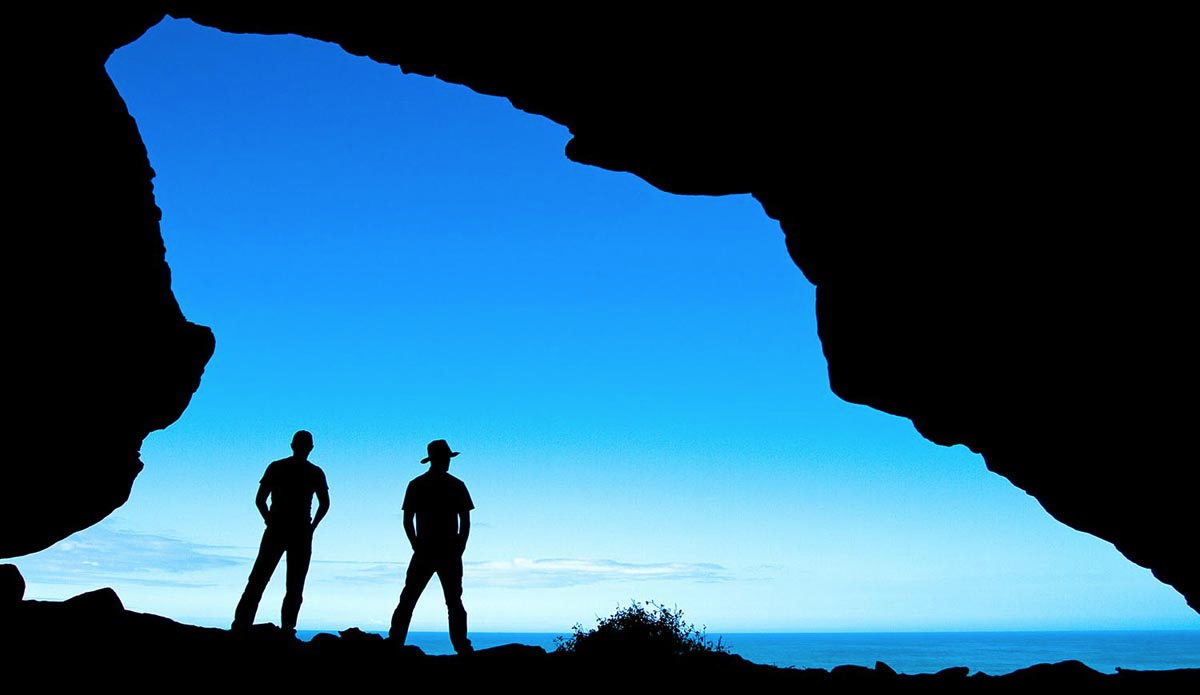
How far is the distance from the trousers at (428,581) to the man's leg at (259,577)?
147cm

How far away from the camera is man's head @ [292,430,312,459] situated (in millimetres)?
8617

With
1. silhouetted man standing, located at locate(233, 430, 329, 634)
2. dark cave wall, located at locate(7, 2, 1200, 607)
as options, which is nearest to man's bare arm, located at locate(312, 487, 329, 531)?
silhouetted man standing, located at locate(233, 430, 329, 634)

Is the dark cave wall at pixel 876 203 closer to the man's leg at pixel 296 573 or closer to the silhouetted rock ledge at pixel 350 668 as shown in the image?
the silhouetted rock ledge at pixel 350 668

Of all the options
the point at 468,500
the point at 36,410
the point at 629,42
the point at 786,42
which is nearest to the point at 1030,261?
the point at 786,42

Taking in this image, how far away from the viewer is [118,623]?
5.96 metres

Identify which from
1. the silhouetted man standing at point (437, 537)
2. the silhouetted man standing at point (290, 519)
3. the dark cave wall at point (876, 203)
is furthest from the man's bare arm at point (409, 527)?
the dark cave wall at point (876, 203)

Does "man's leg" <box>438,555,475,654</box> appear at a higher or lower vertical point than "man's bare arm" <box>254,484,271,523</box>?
lower

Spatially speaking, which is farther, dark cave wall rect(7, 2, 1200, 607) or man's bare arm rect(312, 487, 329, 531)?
man's bare arm rect(312, 487, 329, 531)

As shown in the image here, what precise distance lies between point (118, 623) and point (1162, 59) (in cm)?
975

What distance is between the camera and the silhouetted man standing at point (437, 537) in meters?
8.12

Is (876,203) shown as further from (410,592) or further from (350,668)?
(350,668)

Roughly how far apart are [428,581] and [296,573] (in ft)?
4.90

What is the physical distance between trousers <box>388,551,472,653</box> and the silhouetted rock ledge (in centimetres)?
154

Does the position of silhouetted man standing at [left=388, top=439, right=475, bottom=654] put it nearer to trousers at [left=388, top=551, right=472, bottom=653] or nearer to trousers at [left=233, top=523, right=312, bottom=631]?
trousers at [left=388, top=551, right=472, bottom=653]
